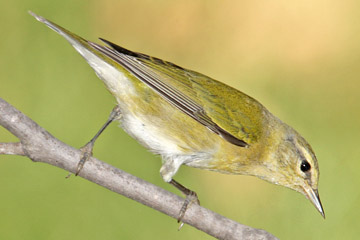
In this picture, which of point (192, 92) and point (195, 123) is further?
point (192, 92)

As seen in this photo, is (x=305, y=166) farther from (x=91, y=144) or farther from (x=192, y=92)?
(x=91, y=144)

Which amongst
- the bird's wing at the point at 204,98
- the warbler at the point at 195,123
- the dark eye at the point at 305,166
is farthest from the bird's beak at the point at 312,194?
the bird's wing at the point at 204,98

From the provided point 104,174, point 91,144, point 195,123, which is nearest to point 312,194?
point 195,123

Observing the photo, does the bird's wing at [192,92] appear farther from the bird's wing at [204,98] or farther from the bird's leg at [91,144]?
the bird's leg at [91,144]

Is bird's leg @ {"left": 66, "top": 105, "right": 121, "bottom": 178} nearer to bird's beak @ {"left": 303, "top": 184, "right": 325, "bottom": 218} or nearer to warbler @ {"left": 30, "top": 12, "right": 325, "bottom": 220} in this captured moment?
warbler @ {"left": 30, "top": 12, "right": 325, "bottom": 220}

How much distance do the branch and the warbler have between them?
143 millimetres

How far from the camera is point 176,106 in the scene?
13.0 feet

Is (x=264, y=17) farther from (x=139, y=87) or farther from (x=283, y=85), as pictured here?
(x=139, y=87)

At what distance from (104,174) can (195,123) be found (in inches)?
44.1

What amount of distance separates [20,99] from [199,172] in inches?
61.4

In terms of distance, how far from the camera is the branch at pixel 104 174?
2945mm

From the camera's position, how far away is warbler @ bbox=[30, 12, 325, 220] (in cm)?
381

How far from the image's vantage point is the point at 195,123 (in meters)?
4.08

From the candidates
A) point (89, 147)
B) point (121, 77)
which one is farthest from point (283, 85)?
point (89, 147)
